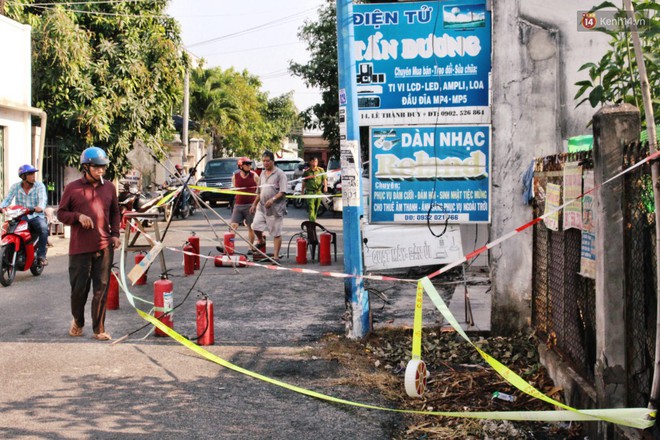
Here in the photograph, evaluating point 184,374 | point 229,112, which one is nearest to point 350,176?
point 184,374

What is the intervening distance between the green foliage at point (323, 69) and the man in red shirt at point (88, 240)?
2682 cm

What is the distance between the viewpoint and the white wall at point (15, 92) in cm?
1808

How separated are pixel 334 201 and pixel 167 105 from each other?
6.18 metres

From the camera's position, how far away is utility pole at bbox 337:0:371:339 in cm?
775

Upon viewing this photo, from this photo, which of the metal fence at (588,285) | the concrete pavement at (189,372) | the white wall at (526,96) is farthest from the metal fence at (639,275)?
the white wall at (526,96)

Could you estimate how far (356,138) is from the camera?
7.87 metres

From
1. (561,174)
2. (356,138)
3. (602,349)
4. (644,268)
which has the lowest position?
(602,349)

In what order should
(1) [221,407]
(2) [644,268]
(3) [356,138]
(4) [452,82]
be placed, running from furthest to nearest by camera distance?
(4) [452,82], (3) [356,138], (1) [221,407], (2) [644,268]

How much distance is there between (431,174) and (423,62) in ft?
3.94

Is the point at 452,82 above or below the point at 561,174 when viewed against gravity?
above

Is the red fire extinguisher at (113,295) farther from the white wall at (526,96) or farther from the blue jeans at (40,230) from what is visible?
the white wall at (526,96)

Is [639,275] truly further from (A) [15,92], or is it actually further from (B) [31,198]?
(A) [15,92]

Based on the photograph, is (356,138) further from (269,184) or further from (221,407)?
(269,184)

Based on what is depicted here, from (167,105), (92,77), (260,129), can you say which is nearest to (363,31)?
(92,77)
